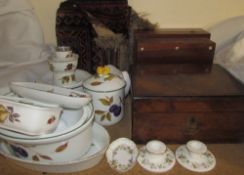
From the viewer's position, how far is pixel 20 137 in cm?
48

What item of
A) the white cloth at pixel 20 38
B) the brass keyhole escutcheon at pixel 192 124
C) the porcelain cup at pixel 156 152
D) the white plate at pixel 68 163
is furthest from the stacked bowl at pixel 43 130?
the white cloth at pixel 20 38

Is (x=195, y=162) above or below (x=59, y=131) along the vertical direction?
below

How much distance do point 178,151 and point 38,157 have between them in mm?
328

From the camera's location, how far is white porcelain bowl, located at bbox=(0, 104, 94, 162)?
481mm

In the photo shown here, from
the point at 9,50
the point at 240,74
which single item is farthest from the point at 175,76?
the point at 9,50

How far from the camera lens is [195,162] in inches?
22.2

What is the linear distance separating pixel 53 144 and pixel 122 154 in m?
0.18

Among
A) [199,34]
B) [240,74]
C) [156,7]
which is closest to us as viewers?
[240,74]

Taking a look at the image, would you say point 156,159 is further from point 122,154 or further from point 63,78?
point 63,78

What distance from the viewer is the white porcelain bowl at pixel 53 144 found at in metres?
0.48

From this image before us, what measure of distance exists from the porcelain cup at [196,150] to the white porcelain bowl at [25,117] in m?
0.32

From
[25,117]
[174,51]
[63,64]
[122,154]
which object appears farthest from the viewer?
[174,51]

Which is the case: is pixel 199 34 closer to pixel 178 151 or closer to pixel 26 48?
pixel 178 151

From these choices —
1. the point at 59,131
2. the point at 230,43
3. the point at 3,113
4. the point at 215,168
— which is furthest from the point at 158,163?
the point at 230,43
